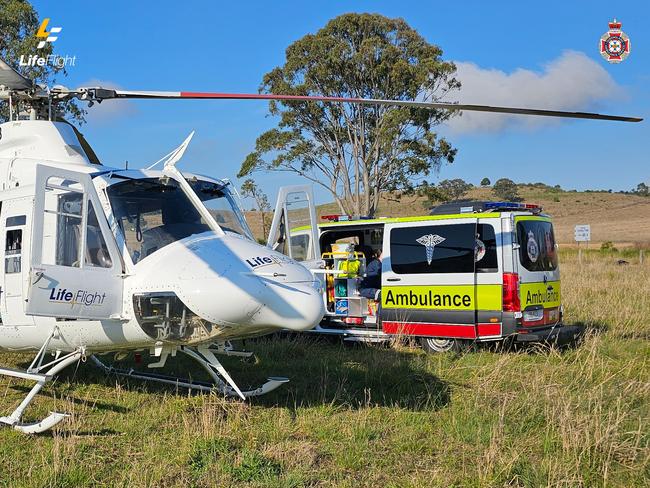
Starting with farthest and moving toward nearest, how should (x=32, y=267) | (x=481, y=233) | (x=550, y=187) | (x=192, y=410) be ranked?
(x=550, y=187)
(x=481, y=233)
(x=192, y=410)
(x=32, y=267)

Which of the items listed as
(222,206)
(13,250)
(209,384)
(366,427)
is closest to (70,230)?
(13,250)

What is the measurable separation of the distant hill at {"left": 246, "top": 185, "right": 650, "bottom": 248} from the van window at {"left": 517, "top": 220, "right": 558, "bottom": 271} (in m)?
32.2

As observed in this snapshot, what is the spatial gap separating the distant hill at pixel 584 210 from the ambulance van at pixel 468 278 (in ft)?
107

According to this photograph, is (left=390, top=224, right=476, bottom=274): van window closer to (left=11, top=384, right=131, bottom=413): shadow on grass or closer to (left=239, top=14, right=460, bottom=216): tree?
(left=11, top=384, right=131, bottom=413): shadow on grass

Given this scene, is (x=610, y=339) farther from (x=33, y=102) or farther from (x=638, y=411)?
(x=33, y=102)

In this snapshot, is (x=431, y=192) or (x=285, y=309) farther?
(x=431, y=192)

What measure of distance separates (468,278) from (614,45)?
13.0 m

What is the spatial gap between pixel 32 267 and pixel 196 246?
1.34m

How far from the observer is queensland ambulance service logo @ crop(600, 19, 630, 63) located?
18922 mm

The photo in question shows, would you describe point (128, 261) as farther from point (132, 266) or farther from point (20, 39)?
point (20, 39)

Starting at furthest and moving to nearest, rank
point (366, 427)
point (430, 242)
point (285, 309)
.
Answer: point (430, 242) < point (366, 427) < point (285, 309)

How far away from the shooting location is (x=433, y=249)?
10.3 meters

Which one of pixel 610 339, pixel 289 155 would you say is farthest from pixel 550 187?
pixel 610 339

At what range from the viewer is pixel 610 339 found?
1052cm
